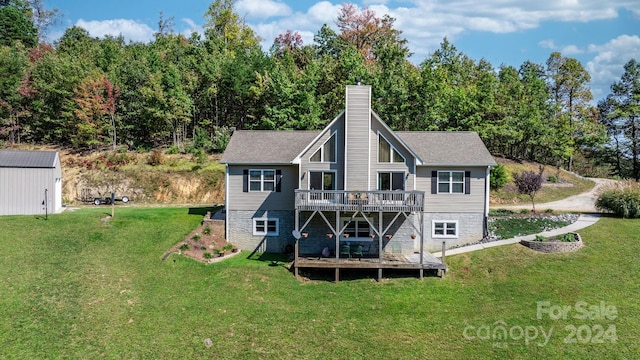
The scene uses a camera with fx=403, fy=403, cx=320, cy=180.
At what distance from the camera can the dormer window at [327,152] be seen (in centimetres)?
2169

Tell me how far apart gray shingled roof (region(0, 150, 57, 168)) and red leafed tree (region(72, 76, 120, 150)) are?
13960mm

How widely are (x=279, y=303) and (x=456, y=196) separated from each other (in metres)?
11.7

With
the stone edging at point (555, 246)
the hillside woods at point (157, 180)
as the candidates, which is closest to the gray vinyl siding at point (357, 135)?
the stone edging at point (555, 246)

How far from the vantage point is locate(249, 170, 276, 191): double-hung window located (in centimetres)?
2269

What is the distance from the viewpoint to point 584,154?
5006cm

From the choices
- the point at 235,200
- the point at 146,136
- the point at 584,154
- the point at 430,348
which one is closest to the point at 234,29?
the point at 146,136

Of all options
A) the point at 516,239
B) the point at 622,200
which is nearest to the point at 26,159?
the point at 516,239

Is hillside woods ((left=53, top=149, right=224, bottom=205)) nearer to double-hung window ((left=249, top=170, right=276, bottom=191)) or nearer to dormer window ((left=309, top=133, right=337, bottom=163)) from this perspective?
double-hung window ((left=249, top=170, right=276, bottom=191))

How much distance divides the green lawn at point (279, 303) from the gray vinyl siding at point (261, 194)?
3028 millimetres

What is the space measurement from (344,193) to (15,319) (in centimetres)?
1397

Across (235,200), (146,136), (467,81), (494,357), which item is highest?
(467,81)

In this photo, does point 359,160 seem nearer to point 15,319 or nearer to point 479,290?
point 479,290

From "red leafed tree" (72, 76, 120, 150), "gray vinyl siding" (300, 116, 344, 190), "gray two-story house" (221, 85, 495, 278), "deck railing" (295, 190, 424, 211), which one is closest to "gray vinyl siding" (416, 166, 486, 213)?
"gray two-story house" (221, 85, 495, 278)

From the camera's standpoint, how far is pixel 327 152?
2175cm
